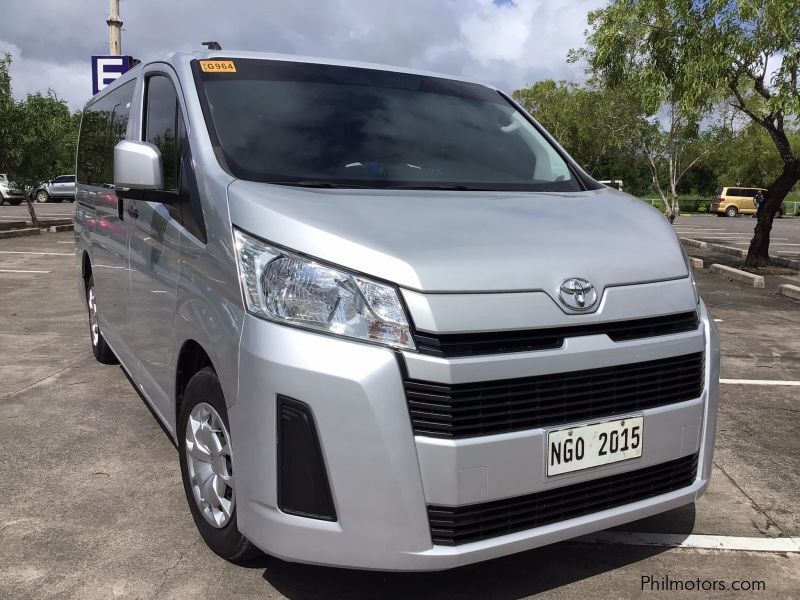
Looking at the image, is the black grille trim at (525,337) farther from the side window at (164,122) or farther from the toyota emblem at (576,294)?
the side window at (164,122)

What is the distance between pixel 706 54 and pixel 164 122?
34.4ft

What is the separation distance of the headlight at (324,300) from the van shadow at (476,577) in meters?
1.01

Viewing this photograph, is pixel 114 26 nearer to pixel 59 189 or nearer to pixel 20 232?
pixel 20 232

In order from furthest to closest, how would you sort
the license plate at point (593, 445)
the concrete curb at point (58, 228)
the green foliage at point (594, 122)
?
the green foliage at point (594, 122) → the concrete curb at point (58, 228) → the license plate at point (593, 445)

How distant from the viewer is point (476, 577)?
2.74 meters

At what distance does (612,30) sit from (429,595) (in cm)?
1226

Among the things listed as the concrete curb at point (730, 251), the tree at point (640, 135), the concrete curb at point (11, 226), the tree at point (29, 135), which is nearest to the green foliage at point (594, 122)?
the tree at point (640, 135)

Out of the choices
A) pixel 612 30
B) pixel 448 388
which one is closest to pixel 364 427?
pixel 448 388

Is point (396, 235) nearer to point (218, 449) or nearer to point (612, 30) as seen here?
point (218, 449)

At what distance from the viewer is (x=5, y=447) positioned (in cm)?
399

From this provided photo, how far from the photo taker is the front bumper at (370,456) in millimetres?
2158

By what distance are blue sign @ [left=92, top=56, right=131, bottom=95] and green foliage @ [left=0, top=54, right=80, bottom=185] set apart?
346 inches

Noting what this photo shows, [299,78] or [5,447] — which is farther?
[5,447]

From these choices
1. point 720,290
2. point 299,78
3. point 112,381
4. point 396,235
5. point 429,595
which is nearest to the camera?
point 396,235
